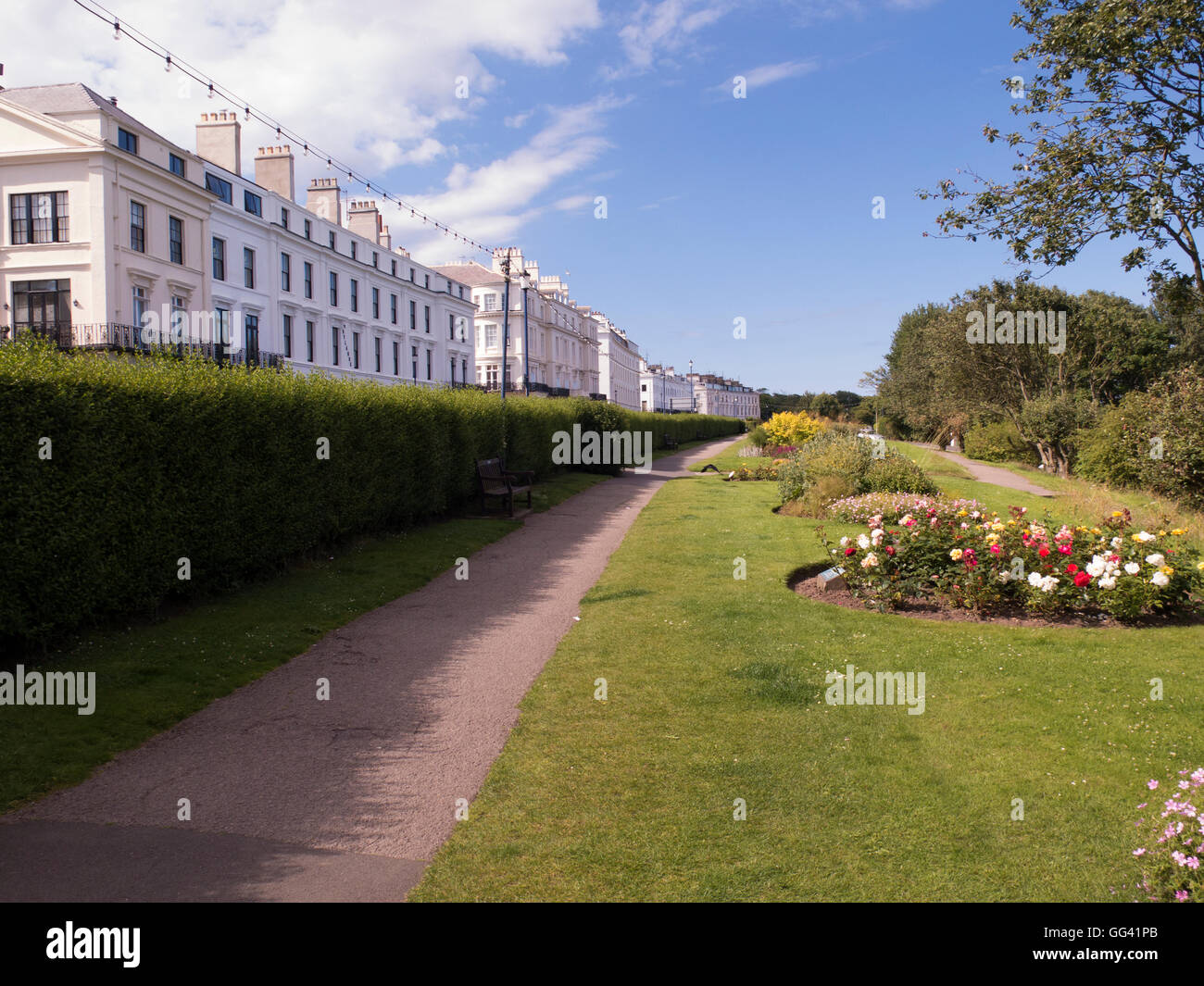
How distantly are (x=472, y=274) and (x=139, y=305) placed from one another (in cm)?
4377

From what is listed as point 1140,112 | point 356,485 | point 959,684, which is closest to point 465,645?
point 959,684

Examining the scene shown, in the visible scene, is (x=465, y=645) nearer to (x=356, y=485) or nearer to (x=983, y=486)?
(x=356, y=485)

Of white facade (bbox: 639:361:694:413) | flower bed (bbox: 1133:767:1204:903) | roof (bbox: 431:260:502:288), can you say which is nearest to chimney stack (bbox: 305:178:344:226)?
roof (bbox: 431:260:502:288)

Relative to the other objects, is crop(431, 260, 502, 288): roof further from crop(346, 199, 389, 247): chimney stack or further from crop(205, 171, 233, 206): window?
crop(205, 171, 233, 206): window

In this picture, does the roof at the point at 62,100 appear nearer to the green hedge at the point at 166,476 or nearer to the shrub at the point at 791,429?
the green hedge at the point at 166,476

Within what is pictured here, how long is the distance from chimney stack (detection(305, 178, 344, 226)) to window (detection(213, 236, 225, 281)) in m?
11.3

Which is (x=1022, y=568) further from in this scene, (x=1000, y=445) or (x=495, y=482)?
(x=1000, y=445)

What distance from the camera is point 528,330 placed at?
232 ft

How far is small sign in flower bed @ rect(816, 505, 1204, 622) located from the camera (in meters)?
7.87

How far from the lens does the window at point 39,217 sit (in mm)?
31328

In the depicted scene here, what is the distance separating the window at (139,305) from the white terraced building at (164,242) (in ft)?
0.21

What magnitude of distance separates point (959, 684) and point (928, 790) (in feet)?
6.47

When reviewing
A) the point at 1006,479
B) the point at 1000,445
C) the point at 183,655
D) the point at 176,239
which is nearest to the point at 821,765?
the point at 183,655
